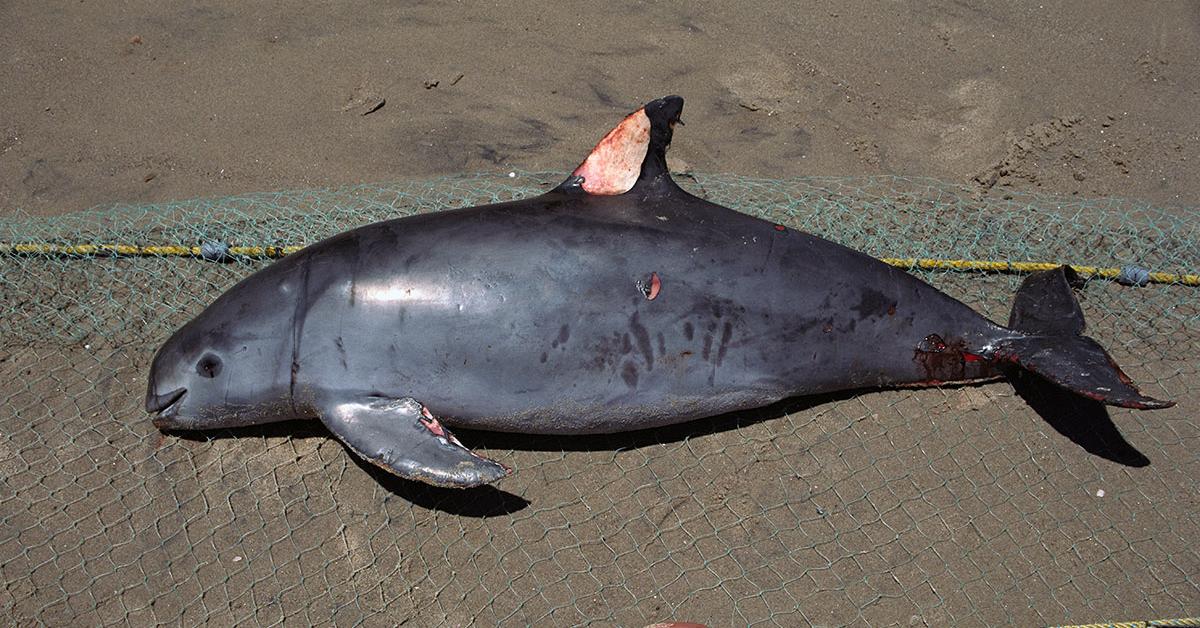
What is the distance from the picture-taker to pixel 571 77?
8.57 meters

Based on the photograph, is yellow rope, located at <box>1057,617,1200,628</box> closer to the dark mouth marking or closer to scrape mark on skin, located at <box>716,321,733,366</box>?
scrape mark on skin, located at <box>716,321,733,366</box>

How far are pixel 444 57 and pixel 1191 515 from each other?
6.86 m

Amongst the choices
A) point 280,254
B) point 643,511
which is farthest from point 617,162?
point 280,254

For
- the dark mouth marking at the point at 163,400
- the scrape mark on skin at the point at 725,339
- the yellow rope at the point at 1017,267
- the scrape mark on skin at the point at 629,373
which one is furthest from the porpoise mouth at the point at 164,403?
the yellow rope at the point at 1017,267

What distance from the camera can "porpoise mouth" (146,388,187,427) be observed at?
5293mm

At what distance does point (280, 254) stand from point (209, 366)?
132cm

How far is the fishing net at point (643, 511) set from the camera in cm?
482

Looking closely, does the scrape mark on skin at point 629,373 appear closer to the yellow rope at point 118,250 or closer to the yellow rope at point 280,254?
the yellow rope at point 280,254

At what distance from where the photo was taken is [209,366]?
5230mm

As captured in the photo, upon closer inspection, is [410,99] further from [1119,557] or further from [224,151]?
[1119,557]

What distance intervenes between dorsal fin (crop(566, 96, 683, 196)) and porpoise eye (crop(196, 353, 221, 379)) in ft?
7.37

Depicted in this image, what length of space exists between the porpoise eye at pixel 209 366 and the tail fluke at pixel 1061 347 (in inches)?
174

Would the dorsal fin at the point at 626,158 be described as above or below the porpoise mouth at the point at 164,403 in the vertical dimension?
above

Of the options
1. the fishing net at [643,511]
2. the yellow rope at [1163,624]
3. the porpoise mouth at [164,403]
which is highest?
the porpoise mouth at [164,403]
